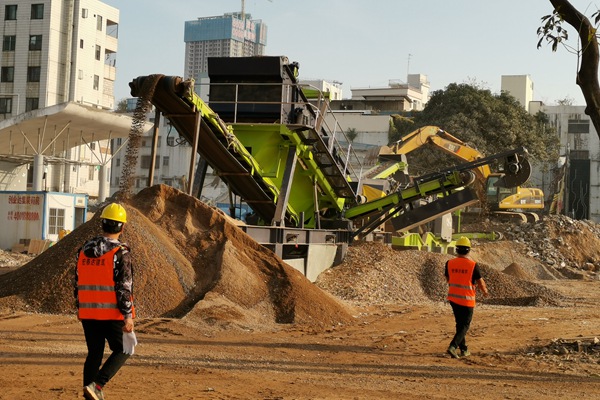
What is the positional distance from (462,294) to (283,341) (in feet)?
8.05

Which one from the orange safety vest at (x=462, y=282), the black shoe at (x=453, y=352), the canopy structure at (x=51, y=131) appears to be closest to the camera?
the black shoe at (x=453, y=352)

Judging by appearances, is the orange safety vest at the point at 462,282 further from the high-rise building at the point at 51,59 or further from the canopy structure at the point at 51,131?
the high-rise building at the point at 51,59

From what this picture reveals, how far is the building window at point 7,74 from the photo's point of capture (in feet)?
190

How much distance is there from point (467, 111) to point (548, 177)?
11.1 metres

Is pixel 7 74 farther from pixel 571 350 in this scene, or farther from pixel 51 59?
pixel 571 350

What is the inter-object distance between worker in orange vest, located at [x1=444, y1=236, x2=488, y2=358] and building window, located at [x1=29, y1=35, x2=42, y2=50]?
50181 mm

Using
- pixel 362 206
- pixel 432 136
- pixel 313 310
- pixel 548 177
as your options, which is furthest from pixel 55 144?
pixel 548 177

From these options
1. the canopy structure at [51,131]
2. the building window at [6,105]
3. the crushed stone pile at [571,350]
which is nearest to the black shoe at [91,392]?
the crushed stone pile at [571,350]

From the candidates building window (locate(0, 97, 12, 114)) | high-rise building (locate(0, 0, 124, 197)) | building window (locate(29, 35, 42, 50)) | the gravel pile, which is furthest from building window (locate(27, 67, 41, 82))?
the gravel pile

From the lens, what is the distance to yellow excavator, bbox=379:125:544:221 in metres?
33.8

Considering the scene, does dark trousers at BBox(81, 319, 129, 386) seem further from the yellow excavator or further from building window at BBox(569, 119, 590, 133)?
building window at BBox(569, 119, 590, 133)

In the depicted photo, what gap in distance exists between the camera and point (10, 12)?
5762 centimetres

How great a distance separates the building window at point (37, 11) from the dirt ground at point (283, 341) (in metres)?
42.9

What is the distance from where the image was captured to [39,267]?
13797 millimetres
